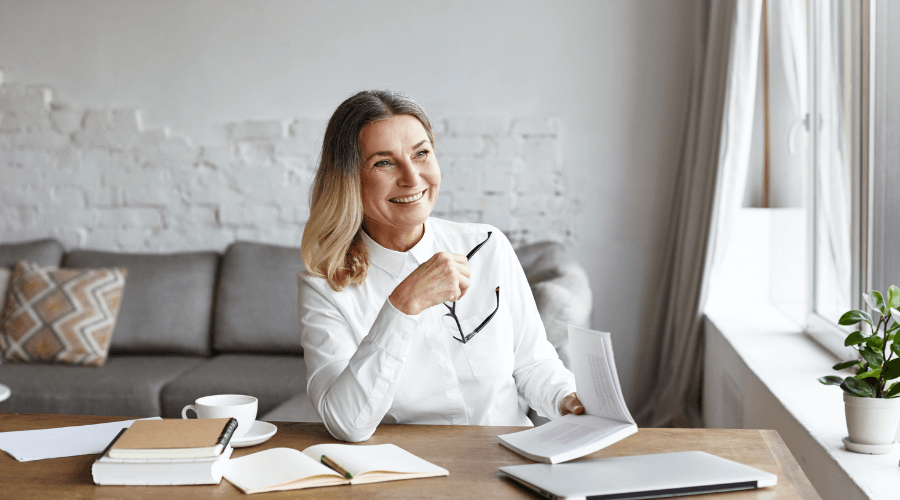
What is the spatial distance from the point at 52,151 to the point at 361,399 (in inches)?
120

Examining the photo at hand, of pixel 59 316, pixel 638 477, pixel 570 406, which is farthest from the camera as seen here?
pixel 59 316

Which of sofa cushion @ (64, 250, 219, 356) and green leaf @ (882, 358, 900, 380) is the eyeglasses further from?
sofa cushion @ (64, 250, 219, 356)

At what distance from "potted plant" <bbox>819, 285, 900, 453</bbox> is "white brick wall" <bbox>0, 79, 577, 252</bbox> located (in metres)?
2.19

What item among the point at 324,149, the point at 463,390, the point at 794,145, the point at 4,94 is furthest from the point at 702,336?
the point at 4,94

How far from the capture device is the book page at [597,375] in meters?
1.12

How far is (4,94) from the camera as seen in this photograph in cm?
368

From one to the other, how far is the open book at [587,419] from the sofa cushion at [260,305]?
85.9 inches

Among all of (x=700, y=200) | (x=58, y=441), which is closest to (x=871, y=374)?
(x=58, y=441)

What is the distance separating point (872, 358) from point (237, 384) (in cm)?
224

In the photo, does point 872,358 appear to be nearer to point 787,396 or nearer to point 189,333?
point 787,396

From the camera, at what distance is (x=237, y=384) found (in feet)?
9.41

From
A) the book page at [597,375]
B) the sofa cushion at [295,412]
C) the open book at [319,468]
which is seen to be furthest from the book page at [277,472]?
the sofa cushion at [295,412]

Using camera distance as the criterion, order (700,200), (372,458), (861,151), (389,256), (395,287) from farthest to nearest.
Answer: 1. (700,200)
2. (861,151)
3. (389,256)
4. (395,287)
5. (372,458)

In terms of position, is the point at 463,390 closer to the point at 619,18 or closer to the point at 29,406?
the point at 29,406
